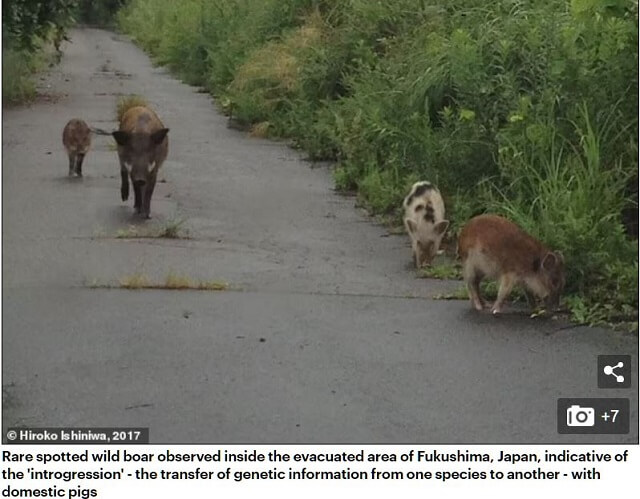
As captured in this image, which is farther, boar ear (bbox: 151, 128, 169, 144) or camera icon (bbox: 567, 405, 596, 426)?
boar ear (bbox: 151, 128, 169, 144)

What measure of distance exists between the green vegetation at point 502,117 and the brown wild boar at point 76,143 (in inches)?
104

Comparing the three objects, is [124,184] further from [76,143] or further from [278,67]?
[278,67]

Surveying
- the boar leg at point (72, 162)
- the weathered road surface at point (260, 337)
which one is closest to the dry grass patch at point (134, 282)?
the weathered road surface at point (260, 337)

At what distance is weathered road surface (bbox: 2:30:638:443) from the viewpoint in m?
5.65

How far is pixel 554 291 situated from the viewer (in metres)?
7.84

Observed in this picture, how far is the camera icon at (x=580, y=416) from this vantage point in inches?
205

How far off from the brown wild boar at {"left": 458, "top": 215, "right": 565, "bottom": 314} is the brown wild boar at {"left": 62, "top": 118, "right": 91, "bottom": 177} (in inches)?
238

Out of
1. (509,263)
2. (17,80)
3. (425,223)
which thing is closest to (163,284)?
(425,223)

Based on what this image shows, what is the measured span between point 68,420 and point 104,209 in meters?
6.12

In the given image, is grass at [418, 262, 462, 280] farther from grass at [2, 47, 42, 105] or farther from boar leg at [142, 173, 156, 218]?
grass at [2, 47, 42, 105]

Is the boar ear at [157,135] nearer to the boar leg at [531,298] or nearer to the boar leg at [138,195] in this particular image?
the boar leg at [138,195]

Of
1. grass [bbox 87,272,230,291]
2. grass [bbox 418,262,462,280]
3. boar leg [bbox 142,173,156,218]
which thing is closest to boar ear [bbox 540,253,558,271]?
grass [bbox 418,262,462,280]
